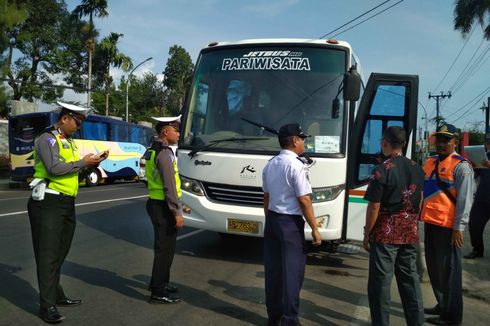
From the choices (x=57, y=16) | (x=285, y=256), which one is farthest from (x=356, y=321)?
(x=57, y=16)

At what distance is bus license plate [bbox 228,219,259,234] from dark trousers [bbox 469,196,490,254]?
356cm

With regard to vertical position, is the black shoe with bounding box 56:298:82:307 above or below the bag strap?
below

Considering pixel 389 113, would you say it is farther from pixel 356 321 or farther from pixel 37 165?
pixel 37 165

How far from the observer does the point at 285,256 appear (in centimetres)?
397

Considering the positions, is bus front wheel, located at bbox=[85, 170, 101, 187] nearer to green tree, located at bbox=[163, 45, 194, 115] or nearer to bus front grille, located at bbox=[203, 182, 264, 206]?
bus front grille, located at bbox=[203, 182, 264, 206]

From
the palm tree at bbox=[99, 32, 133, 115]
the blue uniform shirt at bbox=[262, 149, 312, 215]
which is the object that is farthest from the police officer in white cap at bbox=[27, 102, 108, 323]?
the palm tree at bbox=[99, 32, 133, 115]

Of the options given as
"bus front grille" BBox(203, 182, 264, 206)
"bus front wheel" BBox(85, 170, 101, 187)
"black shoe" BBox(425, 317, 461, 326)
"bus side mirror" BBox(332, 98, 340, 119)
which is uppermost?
"bus side mirror" BBox(332, 98, 340, 119)

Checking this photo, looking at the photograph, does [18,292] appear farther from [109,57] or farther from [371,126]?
[109,57]

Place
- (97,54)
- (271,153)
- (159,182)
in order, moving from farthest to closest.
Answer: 1. (97,54)
2. (271,153)
3. (159,182)

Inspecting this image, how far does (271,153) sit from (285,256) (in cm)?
216

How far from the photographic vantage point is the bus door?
19.6 ft

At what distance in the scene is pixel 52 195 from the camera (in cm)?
429

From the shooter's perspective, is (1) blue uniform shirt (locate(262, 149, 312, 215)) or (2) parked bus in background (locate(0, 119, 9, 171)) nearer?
(1) blue uniform shirt (locate(262, 149, 312, 215))

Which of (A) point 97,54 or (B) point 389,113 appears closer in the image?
(B) point 389,113
